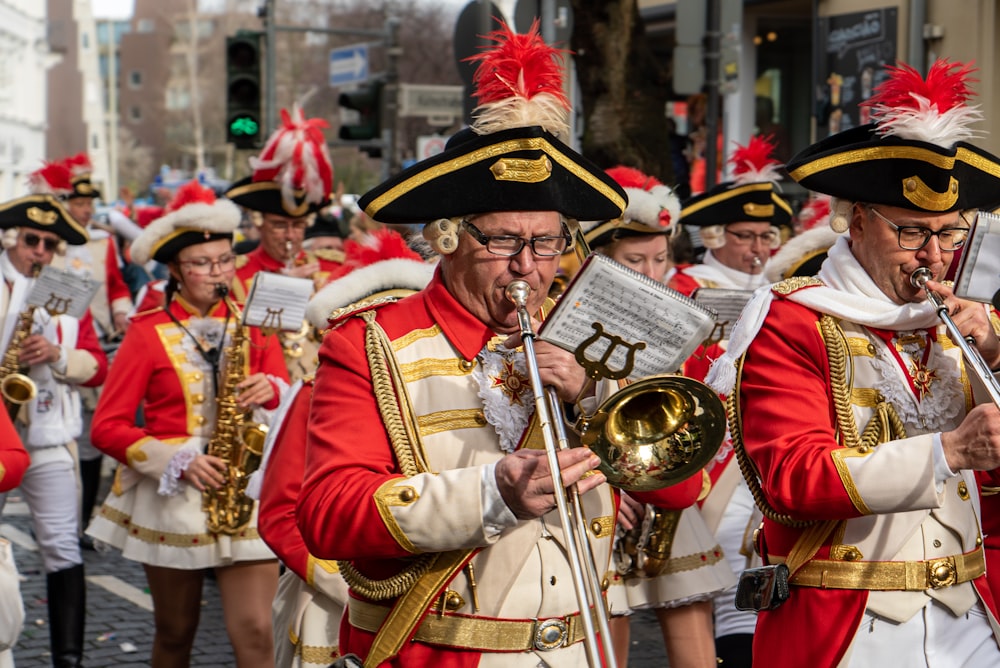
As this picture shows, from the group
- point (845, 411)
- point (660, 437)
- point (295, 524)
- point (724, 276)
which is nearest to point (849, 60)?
point (724, 276)

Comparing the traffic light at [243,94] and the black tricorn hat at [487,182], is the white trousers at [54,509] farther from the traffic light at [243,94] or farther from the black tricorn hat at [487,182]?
the traffic light at [243,94]

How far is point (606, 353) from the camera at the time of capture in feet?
10.1

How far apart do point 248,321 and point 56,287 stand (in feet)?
4.84

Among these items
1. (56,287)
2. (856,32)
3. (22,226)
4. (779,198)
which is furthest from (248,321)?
(856,32)

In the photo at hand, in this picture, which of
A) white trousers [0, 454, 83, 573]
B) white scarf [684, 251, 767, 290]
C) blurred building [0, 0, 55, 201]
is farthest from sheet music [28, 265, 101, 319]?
blurred building [0, 0, 55, 201]

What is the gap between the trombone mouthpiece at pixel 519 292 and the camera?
3.38m

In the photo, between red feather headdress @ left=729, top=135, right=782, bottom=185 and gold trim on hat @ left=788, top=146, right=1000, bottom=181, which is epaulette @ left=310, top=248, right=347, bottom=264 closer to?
red feather headdress @ left=729, top=135, right=782, bottom=185

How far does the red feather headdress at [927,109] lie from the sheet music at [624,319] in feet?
3.63

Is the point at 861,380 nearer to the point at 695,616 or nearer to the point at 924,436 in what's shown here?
the point at 924,436

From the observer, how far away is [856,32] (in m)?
14.7

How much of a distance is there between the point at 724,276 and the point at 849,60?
23.9ft

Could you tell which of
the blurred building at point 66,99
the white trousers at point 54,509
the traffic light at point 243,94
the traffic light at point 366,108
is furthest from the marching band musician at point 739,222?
the blurred building at point 66,99

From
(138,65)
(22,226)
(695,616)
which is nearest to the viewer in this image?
(695,616)

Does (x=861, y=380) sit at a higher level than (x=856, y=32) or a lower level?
lower
